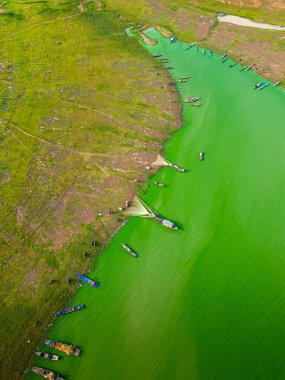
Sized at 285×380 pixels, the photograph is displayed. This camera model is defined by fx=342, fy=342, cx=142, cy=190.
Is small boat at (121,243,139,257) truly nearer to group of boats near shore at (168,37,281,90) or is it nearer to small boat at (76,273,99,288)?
small boat at (76,273,99,288)

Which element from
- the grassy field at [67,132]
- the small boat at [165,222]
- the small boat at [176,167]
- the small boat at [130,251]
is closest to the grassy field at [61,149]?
the grassy field at [67,132]

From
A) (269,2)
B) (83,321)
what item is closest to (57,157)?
(83,321)

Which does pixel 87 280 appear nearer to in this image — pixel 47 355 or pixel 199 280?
pixel 47 355

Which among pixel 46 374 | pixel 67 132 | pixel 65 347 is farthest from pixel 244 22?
pixel 46 374

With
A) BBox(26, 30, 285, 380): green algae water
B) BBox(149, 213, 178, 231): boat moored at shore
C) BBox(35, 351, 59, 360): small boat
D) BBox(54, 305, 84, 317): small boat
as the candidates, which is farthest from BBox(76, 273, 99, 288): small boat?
BBox(149, 213, 178, 231): boat moored at shore

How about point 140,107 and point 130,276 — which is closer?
point 130,276

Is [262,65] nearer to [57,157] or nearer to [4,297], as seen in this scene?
[57,157]
